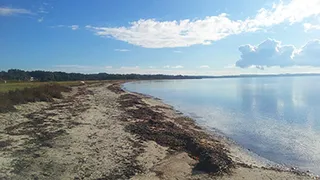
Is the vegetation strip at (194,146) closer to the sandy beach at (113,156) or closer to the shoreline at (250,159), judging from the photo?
the sandy beach at (113,156)

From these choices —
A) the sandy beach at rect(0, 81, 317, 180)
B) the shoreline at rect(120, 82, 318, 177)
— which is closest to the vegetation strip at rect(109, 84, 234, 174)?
the sandy beach at rect(0, 81, 317, 180)

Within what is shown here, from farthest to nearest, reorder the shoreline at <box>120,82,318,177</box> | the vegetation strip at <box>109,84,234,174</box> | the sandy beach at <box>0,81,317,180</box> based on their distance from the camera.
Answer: the shoreline at <box>120,82,318,177</box>, the vegetation strip at <box>109,84,234,174</box>, the sandy beach at <box>0,81,317,180</box>

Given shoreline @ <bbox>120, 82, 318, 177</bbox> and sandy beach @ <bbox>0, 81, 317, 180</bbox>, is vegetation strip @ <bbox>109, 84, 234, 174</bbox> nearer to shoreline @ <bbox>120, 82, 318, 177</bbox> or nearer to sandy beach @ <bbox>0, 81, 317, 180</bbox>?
sandy beach @ <bbox>0, 81, 317, 180</bbox>

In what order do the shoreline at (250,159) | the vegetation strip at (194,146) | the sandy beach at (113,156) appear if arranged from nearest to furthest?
1. the sandy beach at (113,156)
2. the vegetation strip at (194,146)
3. the shoreline at (250,159)

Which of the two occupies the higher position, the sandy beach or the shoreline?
the sandy beach

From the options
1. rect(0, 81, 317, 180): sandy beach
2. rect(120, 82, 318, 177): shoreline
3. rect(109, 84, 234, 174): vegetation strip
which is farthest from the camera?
rect(120, 82, 318, 177): shoreline

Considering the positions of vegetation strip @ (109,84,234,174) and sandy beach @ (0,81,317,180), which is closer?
sandy beach @ (0,81,317,180)

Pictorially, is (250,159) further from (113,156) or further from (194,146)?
(113,156)

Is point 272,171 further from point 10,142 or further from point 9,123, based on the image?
point 9,123

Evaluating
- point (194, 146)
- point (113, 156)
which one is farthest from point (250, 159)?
point (113, 156)

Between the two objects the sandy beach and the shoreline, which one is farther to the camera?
the shoreline

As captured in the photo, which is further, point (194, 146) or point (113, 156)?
point (194, 146)

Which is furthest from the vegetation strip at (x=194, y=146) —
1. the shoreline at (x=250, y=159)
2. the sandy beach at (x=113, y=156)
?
the shoreline at (x=250, y=159)

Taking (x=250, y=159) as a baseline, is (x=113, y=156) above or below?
above
